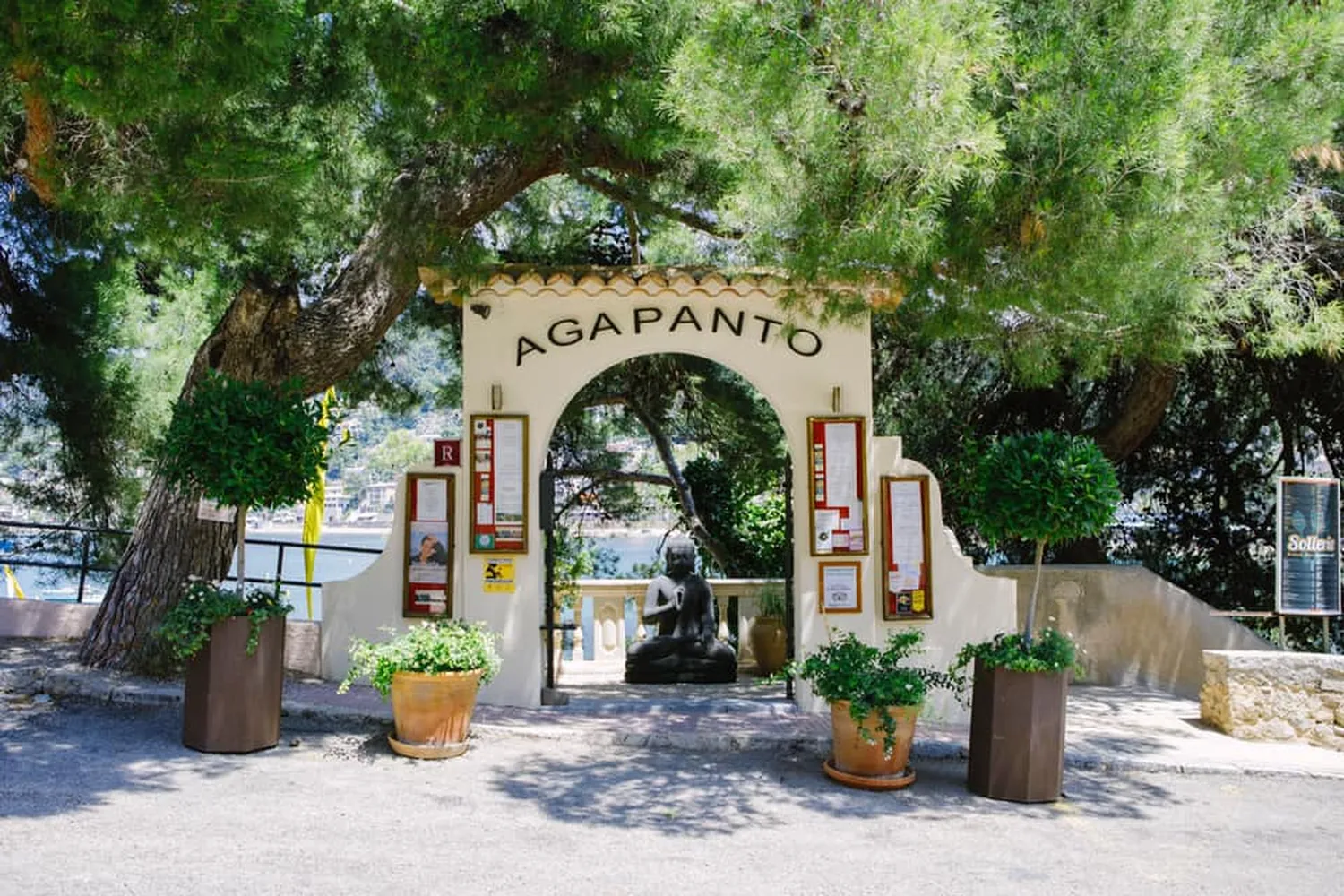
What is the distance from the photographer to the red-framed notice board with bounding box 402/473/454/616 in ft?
25.4

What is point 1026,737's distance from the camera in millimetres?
5898

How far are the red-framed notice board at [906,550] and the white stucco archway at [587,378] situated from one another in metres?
0.07

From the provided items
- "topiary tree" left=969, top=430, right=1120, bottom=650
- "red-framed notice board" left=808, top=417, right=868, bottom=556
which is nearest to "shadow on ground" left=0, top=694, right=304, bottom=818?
"red-framed notice board" left=808, top=417, right=868, bottom=556

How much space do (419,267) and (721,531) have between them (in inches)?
203

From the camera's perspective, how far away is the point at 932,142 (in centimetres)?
478

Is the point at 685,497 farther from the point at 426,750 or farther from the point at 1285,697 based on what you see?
the point at 1285,697

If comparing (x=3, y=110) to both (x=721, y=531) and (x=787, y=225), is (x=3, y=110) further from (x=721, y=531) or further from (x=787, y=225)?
(x=721, y=531)

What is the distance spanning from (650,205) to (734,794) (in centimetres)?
409

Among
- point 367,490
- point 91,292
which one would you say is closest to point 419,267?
point 91,292

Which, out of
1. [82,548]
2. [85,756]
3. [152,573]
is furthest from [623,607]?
[82,548]

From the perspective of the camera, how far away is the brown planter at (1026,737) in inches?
232

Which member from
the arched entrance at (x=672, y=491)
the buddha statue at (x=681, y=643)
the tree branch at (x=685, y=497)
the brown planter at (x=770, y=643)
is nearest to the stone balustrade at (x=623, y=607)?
the arched entrance at (x=672, y=491)

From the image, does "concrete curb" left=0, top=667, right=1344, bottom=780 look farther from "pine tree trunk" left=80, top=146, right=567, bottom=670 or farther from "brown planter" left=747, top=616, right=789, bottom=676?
"brown planter" left=747, top=616, right=789, bottom=676

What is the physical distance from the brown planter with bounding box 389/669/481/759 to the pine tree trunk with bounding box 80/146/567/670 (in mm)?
2575
